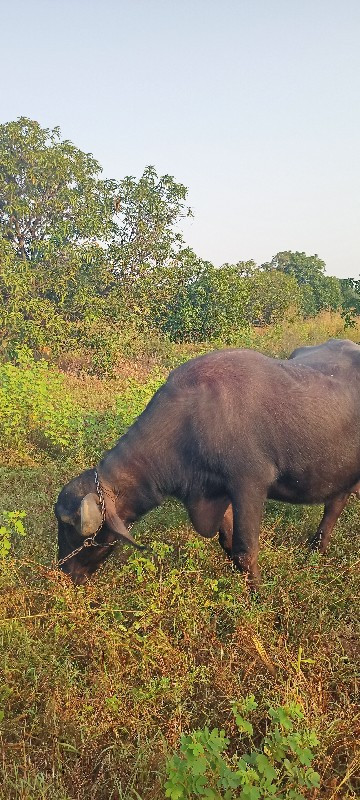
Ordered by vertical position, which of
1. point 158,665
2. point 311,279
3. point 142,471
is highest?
point 311,279

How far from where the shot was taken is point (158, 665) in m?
2.86

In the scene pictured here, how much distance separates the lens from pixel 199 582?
3439mm

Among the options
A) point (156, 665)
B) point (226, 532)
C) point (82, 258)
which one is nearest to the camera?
point (156, 665)

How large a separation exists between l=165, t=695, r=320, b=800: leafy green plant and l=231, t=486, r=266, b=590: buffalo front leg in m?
1.37

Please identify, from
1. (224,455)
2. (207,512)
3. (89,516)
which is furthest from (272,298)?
(89,516)

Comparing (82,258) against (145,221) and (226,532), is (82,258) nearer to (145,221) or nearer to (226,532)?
(145,221)

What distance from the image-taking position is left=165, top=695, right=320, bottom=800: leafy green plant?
195cm

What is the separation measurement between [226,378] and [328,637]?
67.0 inches

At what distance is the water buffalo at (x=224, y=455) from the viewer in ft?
11.7

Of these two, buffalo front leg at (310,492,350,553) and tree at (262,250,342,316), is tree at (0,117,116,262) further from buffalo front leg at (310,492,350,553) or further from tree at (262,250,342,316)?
tree at (262,250,342,316)

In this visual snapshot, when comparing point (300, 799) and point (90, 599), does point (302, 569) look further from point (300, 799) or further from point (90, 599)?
point (300, 799)

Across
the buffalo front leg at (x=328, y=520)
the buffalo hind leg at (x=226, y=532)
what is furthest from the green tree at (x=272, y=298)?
the buffalo hind leg at (x=226, y=532)

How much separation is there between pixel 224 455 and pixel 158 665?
1285 millimetres

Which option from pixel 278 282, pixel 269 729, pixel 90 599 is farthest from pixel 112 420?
pixel 278 282
